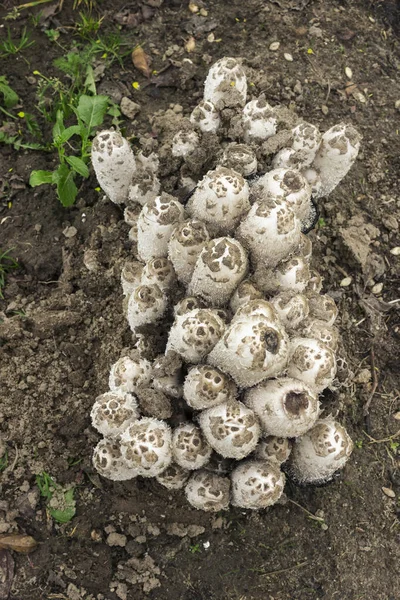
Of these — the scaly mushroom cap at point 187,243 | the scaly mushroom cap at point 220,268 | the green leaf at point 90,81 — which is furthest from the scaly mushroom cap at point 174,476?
the green leaf at point 90,81

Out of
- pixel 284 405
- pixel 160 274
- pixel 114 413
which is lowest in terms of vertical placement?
pixel 114 413

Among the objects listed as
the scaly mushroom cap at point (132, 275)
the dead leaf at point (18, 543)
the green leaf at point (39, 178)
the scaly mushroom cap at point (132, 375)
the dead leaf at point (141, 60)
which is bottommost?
the dead leaf at point (18, 543)

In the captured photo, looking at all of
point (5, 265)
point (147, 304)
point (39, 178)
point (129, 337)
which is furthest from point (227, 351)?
point (5, 265)

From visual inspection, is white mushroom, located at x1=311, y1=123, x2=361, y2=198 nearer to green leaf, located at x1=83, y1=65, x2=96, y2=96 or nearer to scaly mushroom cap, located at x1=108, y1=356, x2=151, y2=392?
scaly mushroom cap, located at x1=108, y1=356, x2=151, y2=392

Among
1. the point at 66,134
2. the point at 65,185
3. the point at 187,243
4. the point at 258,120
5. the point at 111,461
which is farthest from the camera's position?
the point at 65,185

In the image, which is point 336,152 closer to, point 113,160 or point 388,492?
point 113,160

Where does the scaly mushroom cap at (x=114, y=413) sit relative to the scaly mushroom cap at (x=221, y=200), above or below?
below

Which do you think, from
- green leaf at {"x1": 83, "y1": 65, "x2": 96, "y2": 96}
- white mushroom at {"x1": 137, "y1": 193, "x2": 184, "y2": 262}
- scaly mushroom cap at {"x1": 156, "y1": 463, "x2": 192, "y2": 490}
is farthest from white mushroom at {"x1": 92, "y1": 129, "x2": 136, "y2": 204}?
scaly mushroom cap at {"x1": 156, "y1": 463, "x2": 192, "y2": 490}

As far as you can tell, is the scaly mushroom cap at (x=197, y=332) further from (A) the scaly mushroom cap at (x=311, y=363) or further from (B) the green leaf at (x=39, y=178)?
(B) the green leaf at (x=39, y=178)
